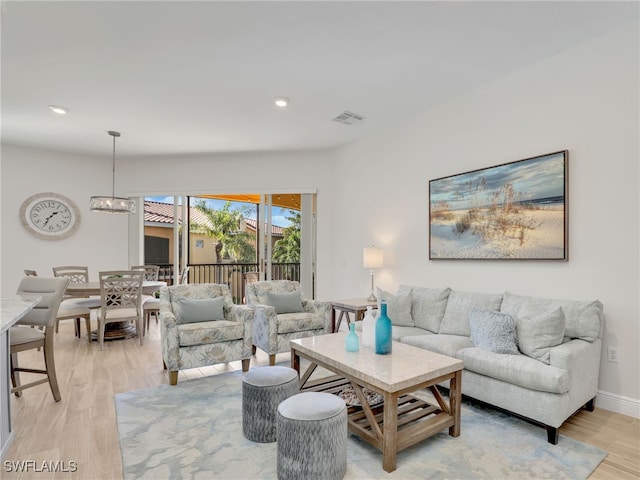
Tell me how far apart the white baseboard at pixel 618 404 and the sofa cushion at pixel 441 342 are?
0.98m

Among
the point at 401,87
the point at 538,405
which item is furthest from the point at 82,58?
the point at 538,405

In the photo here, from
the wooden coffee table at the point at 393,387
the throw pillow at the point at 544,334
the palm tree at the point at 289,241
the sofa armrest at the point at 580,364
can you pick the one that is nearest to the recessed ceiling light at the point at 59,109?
the palm tree at the point at 289,241

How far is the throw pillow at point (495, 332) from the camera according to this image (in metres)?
2.65

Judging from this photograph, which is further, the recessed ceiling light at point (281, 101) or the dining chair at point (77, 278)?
the dining chair at point (77, 278)

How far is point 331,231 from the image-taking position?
5914 mm

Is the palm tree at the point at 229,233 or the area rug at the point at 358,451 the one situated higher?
the palm tree at the point at 229,233

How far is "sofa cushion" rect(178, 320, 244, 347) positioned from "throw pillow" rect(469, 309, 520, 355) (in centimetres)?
213

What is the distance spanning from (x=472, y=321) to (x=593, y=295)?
0.92m

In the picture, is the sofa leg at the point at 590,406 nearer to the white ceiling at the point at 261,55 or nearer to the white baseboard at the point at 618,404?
the white baseboard at the point at 618,404

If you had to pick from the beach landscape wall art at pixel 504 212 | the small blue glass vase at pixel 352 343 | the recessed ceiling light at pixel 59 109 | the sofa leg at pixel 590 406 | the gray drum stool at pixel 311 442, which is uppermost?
the recessed ceiling light at pixel 59 109

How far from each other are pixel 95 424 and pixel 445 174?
384 cm

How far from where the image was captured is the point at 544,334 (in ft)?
8.27

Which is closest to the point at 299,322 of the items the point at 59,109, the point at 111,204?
the point at 111,204

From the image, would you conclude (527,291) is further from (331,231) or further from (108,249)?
(108,249)
